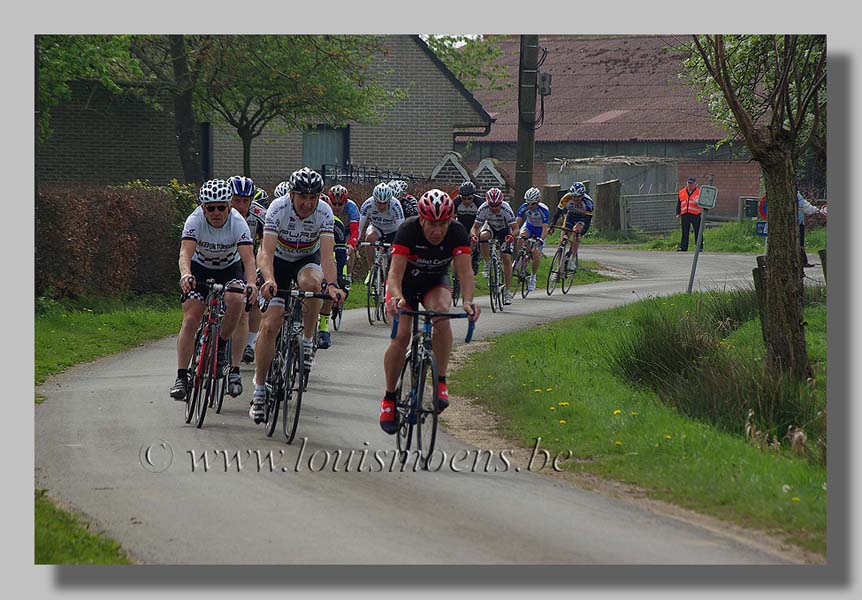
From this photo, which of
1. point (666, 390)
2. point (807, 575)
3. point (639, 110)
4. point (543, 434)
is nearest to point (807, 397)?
point (666, 390)

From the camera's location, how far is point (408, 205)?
19.2m

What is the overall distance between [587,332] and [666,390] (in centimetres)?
440

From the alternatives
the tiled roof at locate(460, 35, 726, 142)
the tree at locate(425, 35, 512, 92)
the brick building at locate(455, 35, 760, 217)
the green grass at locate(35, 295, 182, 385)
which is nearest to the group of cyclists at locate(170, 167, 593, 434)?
the green grass at locate(35, 295, 182, 385)

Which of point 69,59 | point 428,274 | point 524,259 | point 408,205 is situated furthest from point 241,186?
point 69,59

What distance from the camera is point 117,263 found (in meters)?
19.2

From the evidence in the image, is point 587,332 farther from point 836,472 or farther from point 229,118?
point 229,118

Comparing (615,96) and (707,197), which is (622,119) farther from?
(707,197)

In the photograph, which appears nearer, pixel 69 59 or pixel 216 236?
pixel 216 236

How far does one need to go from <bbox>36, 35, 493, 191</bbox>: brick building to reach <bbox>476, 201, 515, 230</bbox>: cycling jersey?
9.77 m

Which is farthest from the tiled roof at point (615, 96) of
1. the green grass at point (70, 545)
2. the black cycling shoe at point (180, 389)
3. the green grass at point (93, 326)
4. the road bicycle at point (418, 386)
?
the green grass at point (70, 545)

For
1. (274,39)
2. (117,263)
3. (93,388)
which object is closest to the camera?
(93,388)

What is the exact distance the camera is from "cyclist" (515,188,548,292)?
22.3 meters

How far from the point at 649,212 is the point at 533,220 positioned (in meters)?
21.3

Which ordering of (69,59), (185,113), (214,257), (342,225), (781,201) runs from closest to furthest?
1. (214,257)
2. (781,201)
3. (342,225)
4. (69,59)
5. (185,113)
